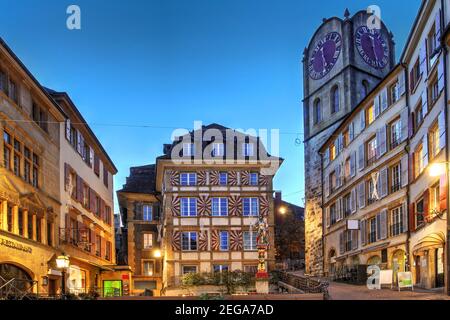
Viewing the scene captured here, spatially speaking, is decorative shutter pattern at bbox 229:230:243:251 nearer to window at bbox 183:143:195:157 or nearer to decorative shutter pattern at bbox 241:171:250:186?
decorative shutter pattern at bbox 241:171:250:186

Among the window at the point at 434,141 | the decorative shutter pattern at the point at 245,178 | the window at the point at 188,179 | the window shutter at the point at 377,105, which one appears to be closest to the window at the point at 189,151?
the window at the point at 188,179

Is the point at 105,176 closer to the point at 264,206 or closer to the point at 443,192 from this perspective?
the point at 264,206

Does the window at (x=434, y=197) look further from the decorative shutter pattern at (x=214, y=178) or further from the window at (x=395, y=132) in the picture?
the decorative shutter pattern at (x=214, y=178)

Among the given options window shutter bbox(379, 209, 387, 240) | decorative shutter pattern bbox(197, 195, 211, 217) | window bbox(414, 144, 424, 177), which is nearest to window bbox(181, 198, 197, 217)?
decorative shutter pattern bbox(197, 195, 211, 217)

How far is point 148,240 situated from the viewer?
141 ft

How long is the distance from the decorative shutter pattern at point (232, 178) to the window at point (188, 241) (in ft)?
13.0

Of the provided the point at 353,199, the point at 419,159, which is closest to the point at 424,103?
the point at 419,159

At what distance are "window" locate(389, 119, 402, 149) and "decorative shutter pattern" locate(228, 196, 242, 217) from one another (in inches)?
502

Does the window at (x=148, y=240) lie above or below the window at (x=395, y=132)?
below

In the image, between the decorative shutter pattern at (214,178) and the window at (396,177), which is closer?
the window at (396,177)

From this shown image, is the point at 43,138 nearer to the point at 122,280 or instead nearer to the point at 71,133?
the point at 71,133

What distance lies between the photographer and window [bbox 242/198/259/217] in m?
34.9

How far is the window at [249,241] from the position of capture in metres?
34.6
